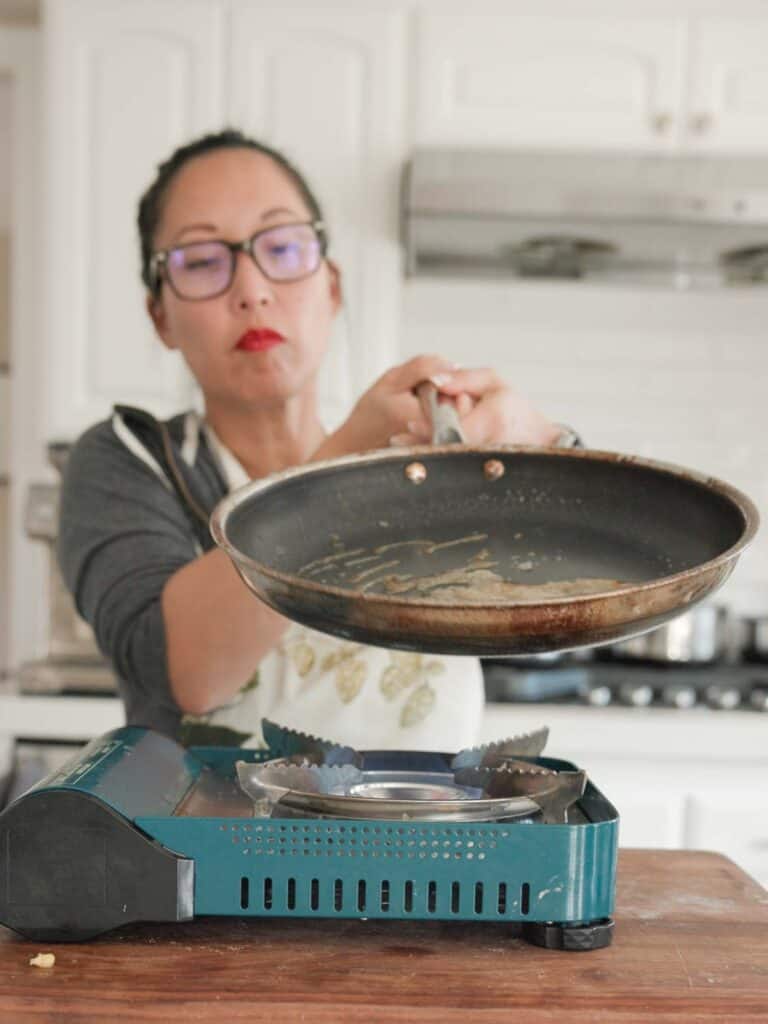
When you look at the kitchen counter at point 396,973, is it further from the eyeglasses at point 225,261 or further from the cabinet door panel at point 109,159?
the cabinet door panel at point 109,159

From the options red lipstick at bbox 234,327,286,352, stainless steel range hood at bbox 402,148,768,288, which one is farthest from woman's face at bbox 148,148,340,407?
stainless steel range hood at bbox 402,148,768,288

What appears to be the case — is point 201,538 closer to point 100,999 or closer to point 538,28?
point 100,999

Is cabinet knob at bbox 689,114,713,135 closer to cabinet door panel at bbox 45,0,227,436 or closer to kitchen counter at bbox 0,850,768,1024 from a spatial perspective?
cabinet door panel at bbox 45,0,227,436

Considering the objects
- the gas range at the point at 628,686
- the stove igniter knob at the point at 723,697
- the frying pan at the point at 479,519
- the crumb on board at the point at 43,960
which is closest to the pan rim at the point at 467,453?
the frying pan at the point at 479,519

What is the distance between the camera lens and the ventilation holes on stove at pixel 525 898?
707 mm

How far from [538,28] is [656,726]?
131cm

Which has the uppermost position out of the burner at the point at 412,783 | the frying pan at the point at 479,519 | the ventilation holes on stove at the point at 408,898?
the frying pan at the point at 479,519

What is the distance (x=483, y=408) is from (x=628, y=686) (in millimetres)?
1435

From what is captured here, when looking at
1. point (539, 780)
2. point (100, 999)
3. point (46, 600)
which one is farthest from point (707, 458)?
point (100, 999)

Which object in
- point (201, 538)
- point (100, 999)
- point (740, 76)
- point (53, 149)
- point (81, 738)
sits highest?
point (740, 76)

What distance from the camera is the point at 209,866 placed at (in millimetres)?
709

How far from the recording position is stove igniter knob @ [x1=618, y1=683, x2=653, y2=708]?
7.35ft

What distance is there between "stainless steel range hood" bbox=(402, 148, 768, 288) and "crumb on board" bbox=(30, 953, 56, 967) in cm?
181

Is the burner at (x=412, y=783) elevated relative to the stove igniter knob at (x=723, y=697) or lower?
elevated
